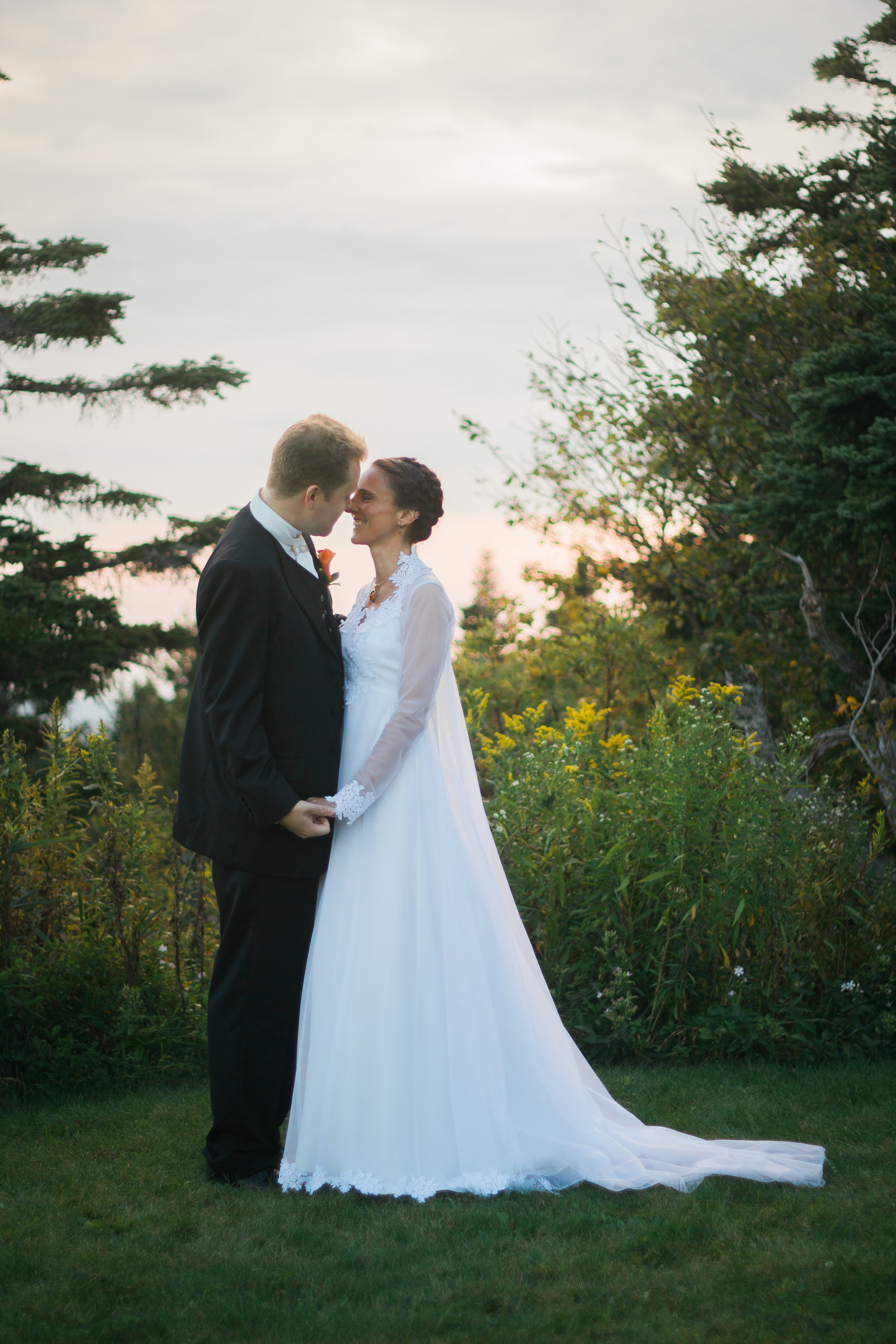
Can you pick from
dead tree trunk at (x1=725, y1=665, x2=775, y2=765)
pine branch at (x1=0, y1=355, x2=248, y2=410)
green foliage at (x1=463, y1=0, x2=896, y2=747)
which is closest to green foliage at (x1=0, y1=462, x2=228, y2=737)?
pine branch at (x1=0, y1=355, x2=248, y2=410)

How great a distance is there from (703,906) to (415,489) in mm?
2070

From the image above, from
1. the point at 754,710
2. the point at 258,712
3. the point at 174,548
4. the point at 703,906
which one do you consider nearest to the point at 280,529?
the point at 258,712

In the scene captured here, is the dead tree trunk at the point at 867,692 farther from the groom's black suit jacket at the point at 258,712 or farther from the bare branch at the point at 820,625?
the groom's black suit jacket at the point at 258,712

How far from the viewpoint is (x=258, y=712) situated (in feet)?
9.41

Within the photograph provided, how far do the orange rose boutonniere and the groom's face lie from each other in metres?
0.34

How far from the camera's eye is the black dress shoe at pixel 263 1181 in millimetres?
2910

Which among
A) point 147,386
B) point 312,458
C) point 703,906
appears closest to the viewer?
point 312,458

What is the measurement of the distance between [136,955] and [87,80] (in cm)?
603

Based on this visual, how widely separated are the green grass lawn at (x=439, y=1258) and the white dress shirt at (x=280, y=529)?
1.81 m

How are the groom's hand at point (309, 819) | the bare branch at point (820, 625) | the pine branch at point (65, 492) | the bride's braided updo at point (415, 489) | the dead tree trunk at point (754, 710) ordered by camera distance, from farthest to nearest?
the pine branch at point (65, 492) < the dead tree trunk at point (754, 710) < the bare branch at point (820, 625) < the bride's braided updo at point (415, 489) < the groom's hand at point (309, 819)

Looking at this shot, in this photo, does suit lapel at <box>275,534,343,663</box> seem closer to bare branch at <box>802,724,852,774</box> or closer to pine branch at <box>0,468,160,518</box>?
bare branch at <box>802,724,852,774</box>

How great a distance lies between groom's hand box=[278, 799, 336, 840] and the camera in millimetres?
2881

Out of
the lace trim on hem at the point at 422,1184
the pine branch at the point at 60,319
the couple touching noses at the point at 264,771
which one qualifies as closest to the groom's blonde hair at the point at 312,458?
the couple touching noses at the point at 264,771

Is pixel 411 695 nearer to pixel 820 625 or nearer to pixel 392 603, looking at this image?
pixel 392 603
